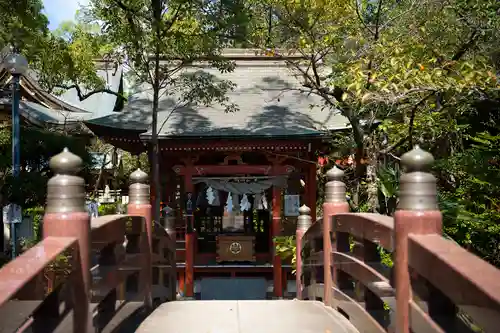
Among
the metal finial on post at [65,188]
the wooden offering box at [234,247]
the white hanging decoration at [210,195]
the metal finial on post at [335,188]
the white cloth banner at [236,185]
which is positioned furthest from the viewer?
the white hanging decoration at [210,195]

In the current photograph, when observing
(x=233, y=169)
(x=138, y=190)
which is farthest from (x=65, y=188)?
(x=233, y=169)

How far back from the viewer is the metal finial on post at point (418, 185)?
246cm

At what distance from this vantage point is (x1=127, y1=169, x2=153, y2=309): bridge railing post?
4.45m

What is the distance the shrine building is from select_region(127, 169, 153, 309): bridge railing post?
5755 mm

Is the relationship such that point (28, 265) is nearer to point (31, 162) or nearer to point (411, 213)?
point (411, 213)

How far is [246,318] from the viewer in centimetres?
441

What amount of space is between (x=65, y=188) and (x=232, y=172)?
9.41 metres

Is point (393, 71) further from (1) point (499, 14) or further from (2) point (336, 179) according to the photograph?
(1) point (499, 14)

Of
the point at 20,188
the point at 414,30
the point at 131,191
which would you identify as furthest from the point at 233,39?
the point at 131,191

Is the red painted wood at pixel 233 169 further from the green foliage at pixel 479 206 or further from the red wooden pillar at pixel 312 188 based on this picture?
the green foliage at pixel 479 206

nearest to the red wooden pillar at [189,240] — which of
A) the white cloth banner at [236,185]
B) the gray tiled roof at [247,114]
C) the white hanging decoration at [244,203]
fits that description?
the white cloth banner at [236,185]

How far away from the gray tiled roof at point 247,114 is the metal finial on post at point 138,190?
5570 millimetres

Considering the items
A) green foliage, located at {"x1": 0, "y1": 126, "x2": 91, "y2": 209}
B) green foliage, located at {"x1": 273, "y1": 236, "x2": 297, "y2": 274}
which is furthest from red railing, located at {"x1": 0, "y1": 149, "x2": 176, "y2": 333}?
green foliage, located at {"x1": 0, "y1": 126, "x2": 91, "y2": 209}

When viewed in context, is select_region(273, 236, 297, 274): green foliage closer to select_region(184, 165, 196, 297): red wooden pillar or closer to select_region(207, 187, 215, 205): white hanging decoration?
select_region(184, 165, 196, 297): red wooden pillar
